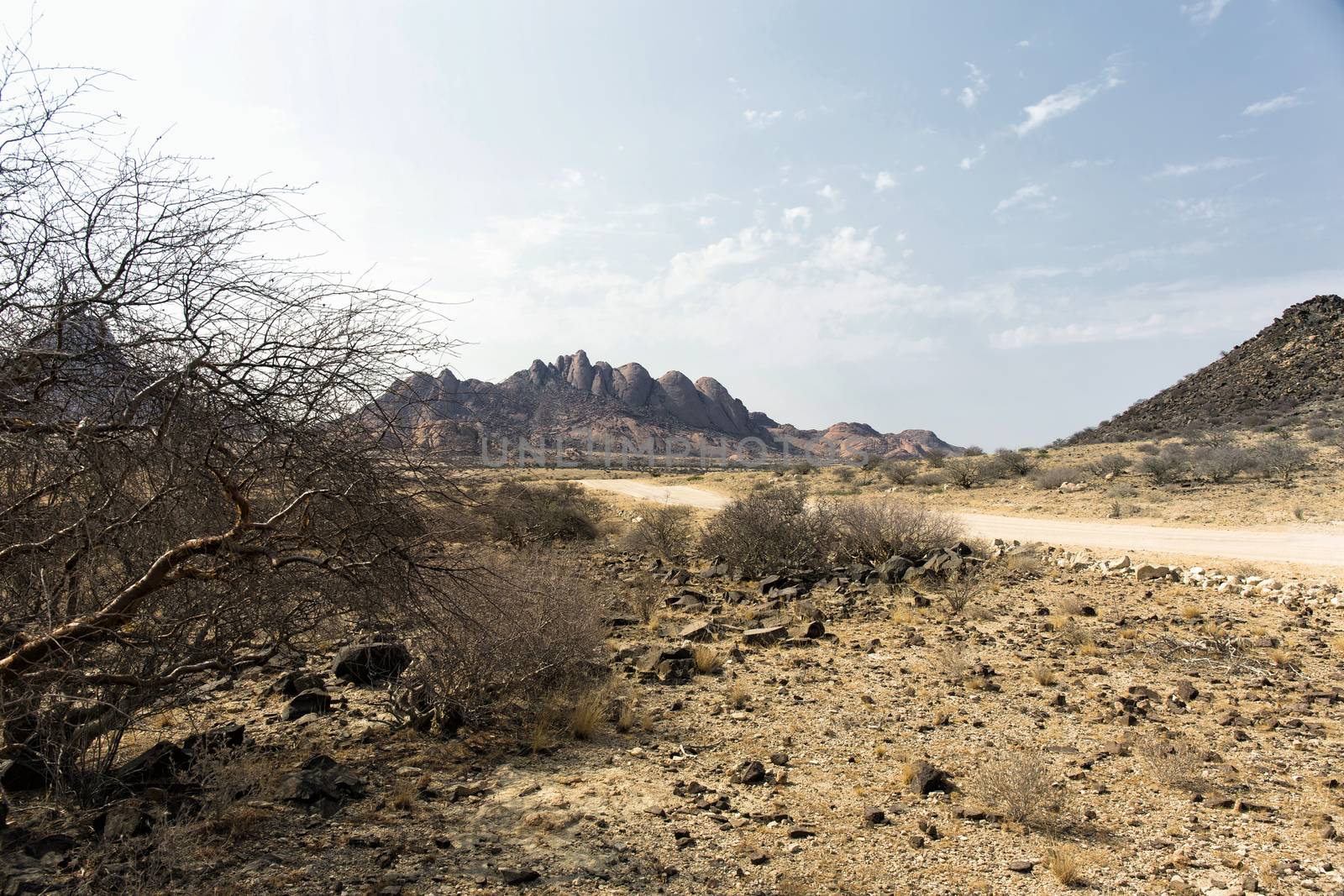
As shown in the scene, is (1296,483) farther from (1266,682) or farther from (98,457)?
(98,457)

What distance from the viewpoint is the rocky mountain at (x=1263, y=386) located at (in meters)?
43.7

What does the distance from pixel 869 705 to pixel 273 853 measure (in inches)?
202

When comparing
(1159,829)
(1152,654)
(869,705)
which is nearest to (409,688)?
(869,705)

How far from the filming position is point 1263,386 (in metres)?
48.7

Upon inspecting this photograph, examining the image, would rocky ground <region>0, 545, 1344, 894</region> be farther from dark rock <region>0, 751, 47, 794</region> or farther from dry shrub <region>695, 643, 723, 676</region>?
dark rock <region>0, 751, 47, 794</region>

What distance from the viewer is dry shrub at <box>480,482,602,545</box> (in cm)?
1740

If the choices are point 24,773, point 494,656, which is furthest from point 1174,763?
point 24,773

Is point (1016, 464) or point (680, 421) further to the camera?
point (680, 421)

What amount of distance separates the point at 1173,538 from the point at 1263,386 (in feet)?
141

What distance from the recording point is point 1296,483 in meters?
22.0

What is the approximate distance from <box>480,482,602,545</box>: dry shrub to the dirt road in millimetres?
9973

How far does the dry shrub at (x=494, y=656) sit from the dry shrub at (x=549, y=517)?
26.9 ft

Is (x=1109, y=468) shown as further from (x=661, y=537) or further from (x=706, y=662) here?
(x=706, y=662)

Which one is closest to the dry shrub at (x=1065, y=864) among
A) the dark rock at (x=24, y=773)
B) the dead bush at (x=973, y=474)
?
the dark rock at (x=24, y=773)
